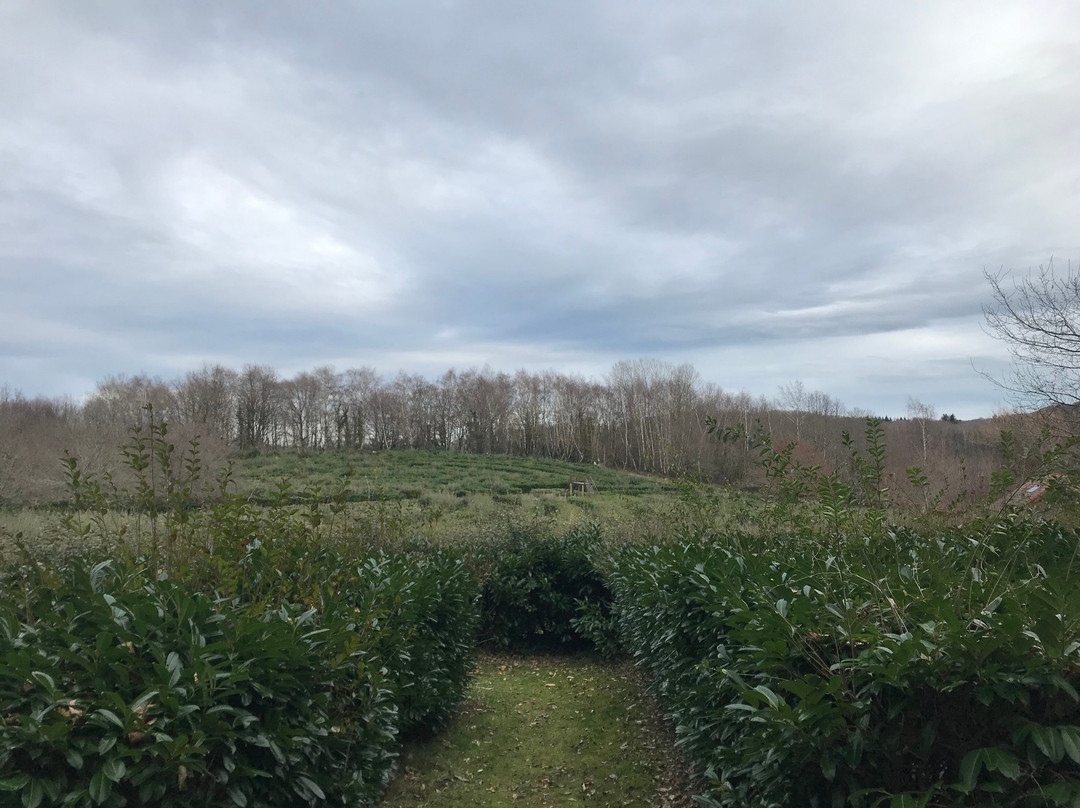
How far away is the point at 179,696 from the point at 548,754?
13.1ft

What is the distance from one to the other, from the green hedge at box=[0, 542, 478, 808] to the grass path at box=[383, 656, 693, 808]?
148cm

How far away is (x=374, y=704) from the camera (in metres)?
3.55

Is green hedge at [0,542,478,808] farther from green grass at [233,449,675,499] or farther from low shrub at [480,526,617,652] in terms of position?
green grass at [233,449,675,499]

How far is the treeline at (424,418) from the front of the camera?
1617 centimetres

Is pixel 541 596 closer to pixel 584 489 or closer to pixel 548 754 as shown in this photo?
pixel 548 754

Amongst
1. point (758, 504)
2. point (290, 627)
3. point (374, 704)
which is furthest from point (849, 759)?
point (758, 504)

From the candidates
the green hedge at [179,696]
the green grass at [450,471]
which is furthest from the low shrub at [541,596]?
the green grass at [450,471]

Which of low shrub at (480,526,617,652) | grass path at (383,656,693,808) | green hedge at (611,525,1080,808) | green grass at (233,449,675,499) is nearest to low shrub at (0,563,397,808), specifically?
green hedge at (611,525,1080,808)

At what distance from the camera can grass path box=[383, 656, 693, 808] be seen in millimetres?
4625

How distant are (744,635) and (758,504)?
6.15m

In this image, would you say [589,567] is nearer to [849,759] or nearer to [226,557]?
[226,557]

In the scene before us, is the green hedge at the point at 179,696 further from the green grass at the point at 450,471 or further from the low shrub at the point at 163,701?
the green grass at the point at 450,471

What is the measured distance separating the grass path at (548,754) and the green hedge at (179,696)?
1484 millimetres

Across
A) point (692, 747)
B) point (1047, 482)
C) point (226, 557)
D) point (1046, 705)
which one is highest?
point (1047, 482)
